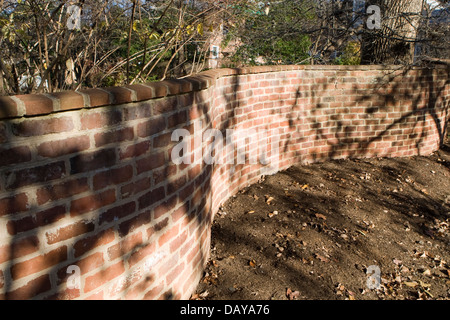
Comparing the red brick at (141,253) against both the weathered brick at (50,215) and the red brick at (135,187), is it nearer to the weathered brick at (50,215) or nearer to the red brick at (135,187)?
the red brick at (135,187)

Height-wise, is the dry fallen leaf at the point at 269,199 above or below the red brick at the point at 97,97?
below

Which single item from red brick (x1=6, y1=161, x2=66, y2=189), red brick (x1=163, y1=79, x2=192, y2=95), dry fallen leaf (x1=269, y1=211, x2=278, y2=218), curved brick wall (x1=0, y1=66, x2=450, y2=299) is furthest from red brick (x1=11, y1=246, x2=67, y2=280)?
dry fallen leaf (x1=269, y1=211, x2=278, y2=218)

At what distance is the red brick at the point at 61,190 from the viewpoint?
1.58 metres

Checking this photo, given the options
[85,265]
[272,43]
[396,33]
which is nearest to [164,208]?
[85,265]

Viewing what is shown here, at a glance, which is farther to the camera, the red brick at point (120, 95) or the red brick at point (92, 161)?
the red brick at point (120, 95)

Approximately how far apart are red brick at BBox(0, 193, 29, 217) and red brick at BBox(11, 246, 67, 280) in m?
0.22

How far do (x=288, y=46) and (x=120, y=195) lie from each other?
9.15 meters

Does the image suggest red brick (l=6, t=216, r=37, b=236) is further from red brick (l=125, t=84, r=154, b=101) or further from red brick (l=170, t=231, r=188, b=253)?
red brick (l=170, t=231, r=188, b=253)

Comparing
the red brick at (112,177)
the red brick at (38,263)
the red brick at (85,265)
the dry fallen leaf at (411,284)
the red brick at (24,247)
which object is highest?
the red brick at (112,177)

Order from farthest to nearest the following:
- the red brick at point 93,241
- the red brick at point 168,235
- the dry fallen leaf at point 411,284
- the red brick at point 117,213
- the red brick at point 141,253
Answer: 1. the dry fallen leaf at point 411,284
2. the red brick at point 168,235
3. the red brick at point 141,253
4. the red brick at point 117,213
5. the red brick at point 93,241

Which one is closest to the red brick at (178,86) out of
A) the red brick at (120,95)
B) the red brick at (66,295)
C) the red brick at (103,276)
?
the red brick at (120,95)

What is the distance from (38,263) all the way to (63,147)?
497mm

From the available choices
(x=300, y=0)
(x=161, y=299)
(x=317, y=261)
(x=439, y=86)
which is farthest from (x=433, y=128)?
(x=161, y=299)

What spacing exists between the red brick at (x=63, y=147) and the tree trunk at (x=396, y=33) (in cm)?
645
